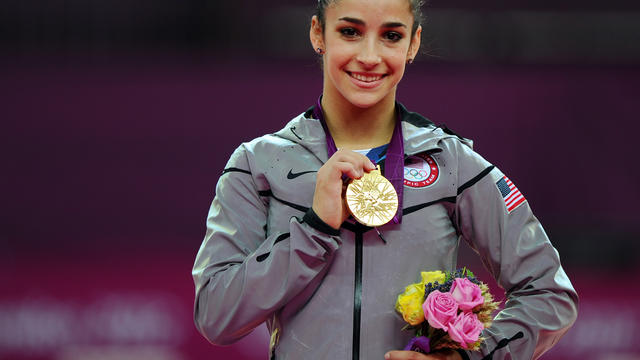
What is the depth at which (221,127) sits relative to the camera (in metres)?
6.72

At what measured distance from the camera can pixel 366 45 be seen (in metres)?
1.69

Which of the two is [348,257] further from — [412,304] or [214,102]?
[214,102]

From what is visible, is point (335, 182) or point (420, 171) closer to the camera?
point (335, 182)

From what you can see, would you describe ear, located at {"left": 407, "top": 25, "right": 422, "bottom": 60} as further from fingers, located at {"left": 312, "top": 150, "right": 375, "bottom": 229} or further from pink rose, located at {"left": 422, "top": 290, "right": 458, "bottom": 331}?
pink rose, located at {"left": 422, "top": 290, "right": 458, "bottom": 331}

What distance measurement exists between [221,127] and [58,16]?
56.2 inches

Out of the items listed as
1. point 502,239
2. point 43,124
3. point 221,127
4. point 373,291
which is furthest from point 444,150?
point 43,124

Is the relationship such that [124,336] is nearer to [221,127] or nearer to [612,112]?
[221,127]

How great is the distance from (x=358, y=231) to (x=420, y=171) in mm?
179

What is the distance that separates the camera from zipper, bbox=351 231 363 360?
1639mm

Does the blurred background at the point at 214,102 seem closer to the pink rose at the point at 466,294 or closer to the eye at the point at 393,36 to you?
the eye at the point at 393,36

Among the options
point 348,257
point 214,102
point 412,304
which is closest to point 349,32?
point 348,257

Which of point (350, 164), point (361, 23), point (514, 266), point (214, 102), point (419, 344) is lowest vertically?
point (214, 102)

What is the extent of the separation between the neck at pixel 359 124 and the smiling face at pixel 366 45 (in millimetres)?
59

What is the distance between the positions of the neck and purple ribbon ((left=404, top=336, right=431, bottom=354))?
0.42 metres
